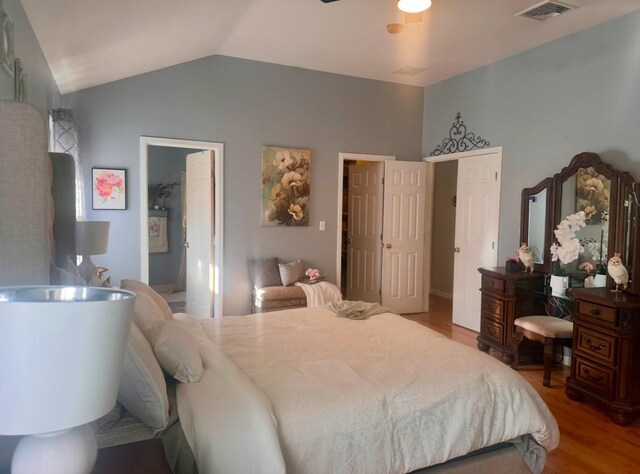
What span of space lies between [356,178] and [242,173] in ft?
6.41

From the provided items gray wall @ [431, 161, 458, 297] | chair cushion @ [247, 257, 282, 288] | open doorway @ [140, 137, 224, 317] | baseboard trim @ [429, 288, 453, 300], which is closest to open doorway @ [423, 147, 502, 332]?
gray wall @ [431, 161, 458, 297]

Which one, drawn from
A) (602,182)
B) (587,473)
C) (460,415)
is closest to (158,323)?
(460,415)

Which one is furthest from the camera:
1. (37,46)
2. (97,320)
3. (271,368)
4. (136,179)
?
(136,179)

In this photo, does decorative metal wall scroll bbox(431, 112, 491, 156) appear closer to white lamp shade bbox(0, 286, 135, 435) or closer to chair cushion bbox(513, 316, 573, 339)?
chair cushion bbox(513, 316, 573, 339)

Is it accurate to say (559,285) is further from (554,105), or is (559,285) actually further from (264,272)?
(264,272)

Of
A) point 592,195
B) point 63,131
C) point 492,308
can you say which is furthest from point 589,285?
point 63,131

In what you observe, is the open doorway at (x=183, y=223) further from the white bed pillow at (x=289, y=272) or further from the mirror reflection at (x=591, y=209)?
the mirror reflection at (x=591, y=209)

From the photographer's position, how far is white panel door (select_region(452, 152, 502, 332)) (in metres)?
4.92

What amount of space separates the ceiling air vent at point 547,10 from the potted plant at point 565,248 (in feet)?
5.44

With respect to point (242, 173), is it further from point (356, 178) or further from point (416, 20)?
point (416, 20)

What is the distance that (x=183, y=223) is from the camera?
22.9 feet

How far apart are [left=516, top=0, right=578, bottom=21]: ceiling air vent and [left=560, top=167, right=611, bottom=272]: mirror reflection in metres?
1.31

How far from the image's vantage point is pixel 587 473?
2.43 m

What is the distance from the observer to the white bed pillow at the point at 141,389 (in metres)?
1.59
